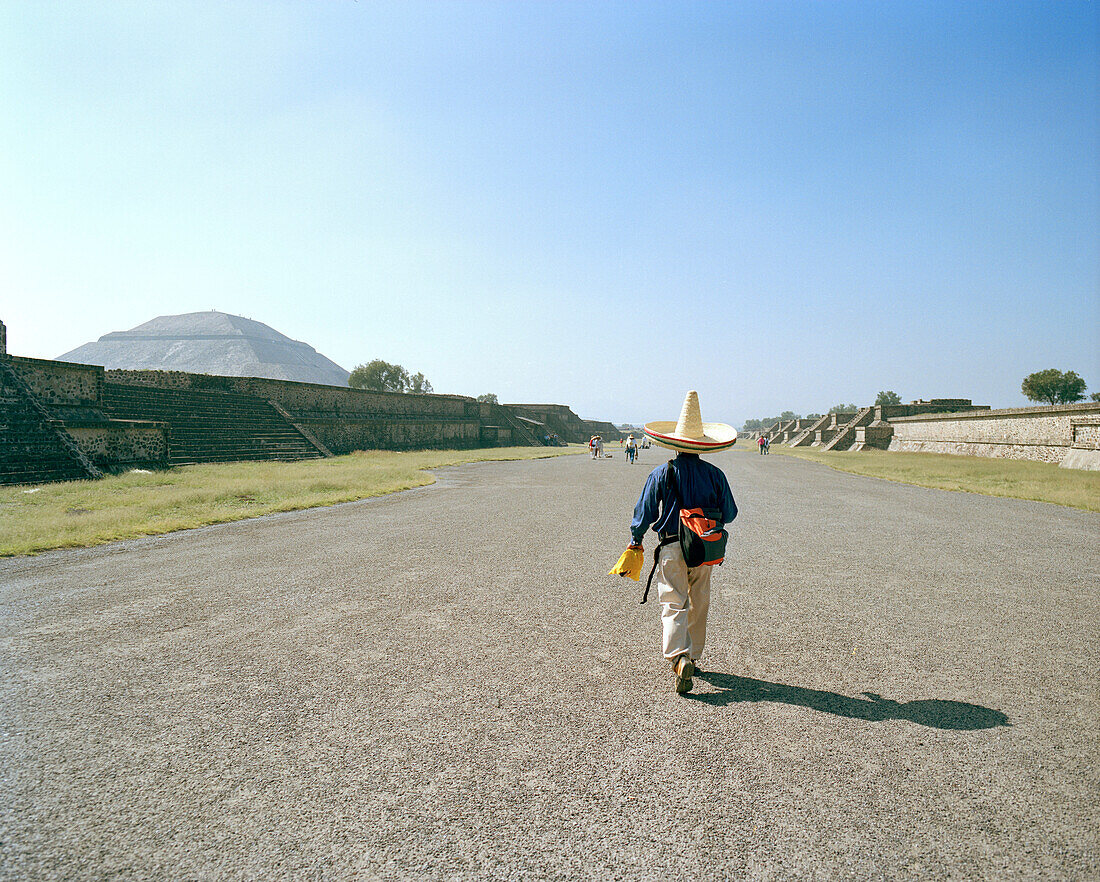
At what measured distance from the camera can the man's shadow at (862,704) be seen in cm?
323

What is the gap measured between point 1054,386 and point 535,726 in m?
79.3

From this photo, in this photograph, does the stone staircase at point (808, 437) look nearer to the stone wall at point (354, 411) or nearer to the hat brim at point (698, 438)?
the stone wall at point (354, 411)

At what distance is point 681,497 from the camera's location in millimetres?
3926

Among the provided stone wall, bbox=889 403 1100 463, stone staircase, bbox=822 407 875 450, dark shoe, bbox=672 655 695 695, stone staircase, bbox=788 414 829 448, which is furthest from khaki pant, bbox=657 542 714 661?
stone staircase, bbox=788 414 829 448

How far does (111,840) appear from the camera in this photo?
2.26 m

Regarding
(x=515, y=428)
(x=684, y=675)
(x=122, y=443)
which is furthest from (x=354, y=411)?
(x=684, y=675)

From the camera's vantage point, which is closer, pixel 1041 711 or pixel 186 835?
pixel 186 835

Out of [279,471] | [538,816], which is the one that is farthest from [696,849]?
[279,471]

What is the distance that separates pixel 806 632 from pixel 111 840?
→ 454 cm

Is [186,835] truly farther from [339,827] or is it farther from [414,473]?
[414,473]

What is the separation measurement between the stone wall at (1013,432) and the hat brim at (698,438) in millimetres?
26887

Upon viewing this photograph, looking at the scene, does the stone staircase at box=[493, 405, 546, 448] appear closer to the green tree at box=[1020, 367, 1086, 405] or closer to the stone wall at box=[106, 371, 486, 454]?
the stone wall at box=[106, 371, 486, 454]

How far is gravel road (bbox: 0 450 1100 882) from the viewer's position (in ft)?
7.29

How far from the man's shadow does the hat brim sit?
155cm
